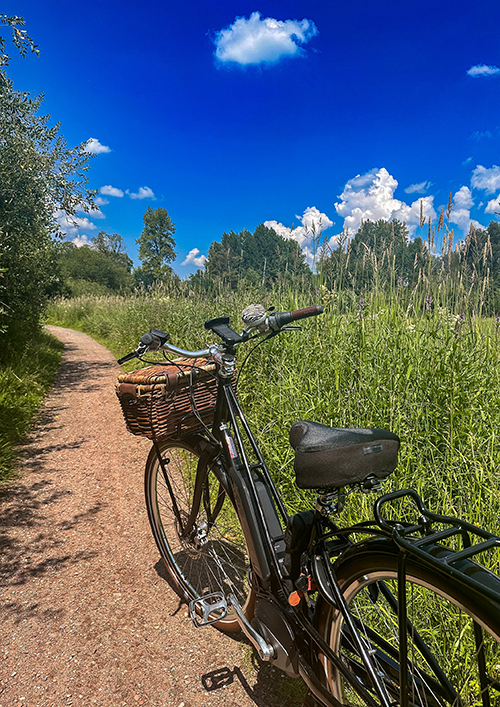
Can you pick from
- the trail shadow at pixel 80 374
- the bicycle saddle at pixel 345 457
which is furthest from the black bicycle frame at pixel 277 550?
the trail shadow at pixel 80 374

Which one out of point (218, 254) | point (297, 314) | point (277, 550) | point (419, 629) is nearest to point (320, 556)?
point (277, 550)

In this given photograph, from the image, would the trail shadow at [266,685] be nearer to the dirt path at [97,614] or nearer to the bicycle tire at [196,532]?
the dirt path at [97,614]

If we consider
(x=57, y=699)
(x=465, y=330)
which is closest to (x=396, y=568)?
(x=57, y=699)

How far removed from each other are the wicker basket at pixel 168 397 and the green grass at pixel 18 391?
9.12ft

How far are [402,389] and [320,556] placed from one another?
5.40 ft

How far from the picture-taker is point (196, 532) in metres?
2.38

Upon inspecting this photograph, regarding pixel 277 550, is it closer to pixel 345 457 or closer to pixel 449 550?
pixel 345 457

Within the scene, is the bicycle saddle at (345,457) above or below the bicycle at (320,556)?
above

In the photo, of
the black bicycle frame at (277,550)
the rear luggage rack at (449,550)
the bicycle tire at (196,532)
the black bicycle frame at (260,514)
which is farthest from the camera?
the bicycle tire at (196,532)

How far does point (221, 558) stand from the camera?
2.60 metres

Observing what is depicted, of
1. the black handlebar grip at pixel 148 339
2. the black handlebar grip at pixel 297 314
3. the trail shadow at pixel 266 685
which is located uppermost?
the black handlebar grip at pixel 297 314

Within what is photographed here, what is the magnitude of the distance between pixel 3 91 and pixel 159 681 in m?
8.51

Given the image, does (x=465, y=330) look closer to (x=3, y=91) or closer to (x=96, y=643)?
(x=96, y=643)

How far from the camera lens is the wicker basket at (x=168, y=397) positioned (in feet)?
6.48
